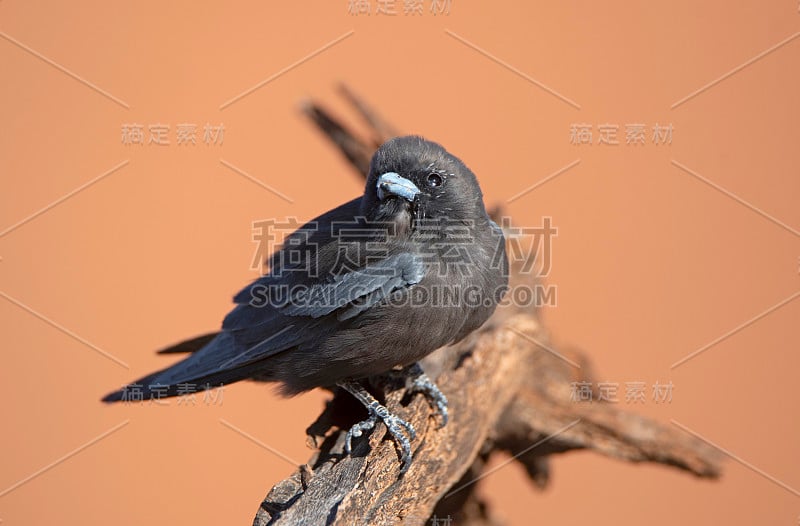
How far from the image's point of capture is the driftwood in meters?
2.74

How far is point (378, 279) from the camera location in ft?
9.80

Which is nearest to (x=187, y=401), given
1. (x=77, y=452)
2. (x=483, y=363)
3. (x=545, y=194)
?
(x=77, y=452)

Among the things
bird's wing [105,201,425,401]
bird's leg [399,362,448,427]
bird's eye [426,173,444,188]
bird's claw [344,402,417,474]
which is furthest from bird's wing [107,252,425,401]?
bird's leg [399,362,448,427]

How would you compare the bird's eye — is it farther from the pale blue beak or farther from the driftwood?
the driftwood

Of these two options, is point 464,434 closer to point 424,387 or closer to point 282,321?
point 424,387

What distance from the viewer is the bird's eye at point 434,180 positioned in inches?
119

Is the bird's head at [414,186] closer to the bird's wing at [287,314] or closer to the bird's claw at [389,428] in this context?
the bird's wing at [287,314]

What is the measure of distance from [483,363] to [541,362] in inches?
24.0

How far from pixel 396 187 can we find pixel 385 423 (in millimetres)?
975

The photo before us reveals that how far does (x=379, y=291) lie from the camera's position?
117 inches

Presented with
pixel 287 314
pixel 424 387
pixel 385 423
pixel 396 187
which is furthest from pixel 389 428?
pixel 396 187

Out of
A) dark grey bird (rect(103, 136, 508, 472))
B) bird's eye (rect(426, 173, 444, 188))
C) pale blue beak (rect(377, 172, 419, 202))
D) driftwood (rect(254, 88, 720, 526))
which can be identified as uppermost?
pale blue beak (rect(377, 172, 419, 202))

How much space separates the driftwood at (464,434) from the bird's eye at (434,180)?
3.14 feet

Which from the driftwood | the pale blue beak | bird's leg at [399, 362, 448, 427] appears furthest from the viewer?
bird's leg at [399, 362, 448, 427]
